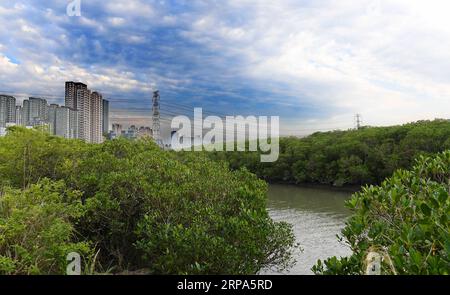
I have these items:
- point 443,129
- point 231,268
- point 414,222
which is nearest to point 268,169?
point 443,129

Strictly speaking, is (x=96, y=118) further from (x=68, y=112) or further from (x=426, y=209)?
(x=426, y=209)

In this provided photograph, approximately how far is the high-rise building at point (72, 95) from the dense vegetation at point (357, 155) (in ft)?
71.9

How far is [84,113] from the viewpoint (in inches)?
964

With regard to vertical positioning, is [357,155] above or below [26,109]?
below

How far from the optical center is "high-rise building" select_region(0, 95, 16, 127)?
23150 mm

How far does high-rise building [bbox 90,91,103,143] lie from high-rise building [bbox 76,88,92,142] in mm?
659

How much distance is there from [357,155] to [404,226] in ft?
125

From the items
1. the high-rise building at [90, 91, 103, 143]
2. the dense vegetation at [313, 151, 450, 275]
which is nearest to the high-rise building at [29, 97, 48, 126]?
the high-rise building at [90, 91, 103, 143]

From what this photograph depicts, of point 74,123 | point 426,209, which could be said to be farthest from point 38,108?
point 426,209

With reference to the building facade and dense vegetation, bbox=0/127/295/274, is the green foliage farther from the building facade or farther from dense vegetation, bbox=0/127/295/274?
the building facade

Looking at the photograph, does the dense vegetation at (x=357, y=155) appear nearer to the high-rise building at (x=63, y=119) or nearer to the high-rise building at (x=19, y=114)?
the high-rise building at (x=63, y=119)

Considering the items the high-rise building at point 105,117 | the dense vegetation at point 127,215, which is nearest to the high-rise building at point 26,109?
the high-rise building at point 105,117

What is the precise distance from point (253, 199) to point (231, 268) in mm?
2864
